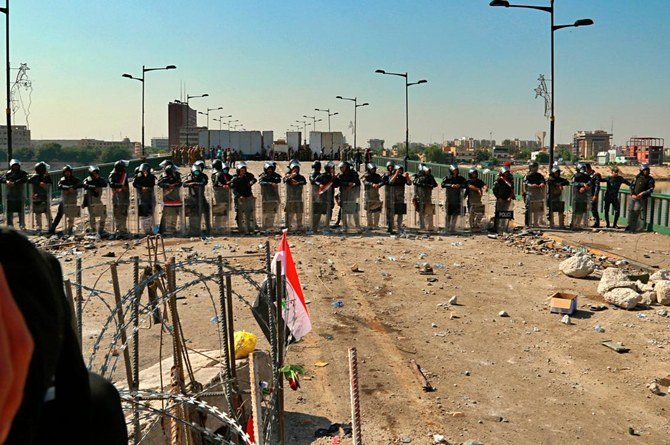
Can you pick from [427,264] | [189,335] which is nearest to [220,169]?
[427,264]

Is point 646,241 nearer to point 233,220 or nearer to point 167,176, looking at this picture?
point 233,220

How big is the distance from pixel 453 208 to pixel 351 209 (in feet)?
9.53

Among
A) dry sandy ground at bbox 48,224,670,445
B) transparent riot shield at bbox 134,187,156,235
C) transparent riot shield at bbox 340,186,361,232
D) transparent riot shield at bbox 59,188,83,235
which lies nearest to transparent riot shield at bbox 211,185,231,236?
transparent riot shield at bbox 134,187,156,235

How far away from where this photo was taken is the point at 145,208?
19656 millimetres

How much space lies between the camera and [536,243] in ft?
60.6

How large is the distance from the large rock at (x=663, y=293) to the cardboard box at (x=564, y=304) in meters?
1.46

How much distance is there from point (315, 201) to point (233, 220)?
8.70ft

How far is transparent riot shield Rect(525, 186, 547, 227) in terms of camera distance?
20.9 m

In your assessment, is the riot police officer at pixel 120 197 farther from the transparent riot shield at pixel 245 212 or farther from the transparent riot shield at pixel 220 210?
the transparent riot shield at pixel 245 212

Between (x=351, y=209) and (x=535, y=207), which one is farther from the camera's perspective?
(x=535, y=207)

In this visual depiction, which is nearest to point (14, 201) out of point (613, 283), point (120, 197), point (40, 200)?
point (40, 200)

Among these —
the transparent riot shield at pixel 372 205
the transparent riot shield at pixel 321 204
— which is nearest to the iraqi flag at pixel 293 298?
the transparent riot shield at pixel 321 204

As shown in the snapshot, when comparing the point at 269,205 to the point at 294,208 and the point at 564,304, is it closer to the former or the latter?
the point at 294,208

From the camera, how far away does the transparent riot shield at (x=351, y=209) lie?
813 inches
